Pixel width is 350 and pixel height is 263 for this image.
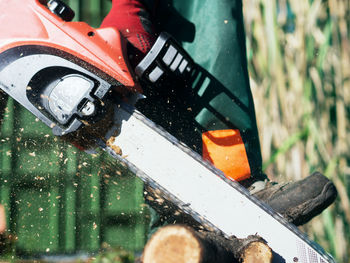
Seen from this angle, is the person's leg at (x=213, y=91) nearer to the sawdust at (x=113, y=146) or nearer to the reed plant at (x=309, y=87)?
the sawdust at (x=113, y=146)

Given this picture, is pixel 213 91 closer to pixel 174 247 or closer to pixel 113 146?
pixel 113 146

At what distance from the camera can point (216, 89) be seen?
1.59 meters

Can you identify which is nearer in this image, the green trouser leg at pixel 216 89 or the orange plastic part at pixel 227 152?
the orange plastic part at pixel 227 152

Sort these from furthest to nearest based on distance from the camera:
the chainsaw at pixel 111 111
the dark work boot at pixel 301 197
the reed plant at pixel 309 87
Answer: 1. the reed plant at pixel 309 87
2. the dark work boot at pixel 301 197
3. the chainsaw at pixel 111 111

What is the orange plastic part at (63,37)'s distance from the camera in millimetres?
1156

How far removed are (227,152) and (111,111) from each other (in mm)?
504

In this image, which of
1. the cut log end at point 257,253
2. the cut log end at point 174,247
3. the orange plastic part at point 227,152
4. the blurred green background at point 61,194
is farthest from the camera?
the blurred green background at point 61,194

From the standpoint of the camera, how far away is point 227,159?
57.1 inches

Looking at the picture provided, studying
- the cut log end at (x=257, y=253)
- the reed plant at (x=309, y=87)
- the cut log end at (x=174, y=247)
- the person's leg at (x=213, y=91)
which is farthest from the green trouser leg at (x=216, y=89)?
the reed plant at (x=309, y=87)

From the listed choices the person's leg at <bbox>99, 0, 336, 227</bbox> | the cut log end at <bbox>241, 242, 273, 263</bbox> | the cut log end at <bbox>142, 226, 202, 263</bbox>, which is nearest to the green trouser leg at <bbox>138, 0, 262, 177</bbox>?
the person's leg at <bbox>99, 0, 336, 227</bbox>

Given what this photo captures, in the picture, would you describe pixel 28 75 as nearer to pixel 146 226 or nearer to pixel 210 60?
pixel 210 60

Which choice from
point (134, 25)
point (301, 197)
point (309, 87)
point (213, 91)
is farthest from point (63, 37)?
point (309, 87)

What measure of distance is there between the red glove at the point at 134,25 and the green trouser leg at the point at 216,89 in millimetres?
124

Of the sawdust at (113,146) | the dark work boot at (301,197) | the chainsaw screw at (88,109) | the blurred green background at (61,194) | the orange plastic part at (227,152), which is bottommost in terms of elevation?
the blurred green background at (61,194)
